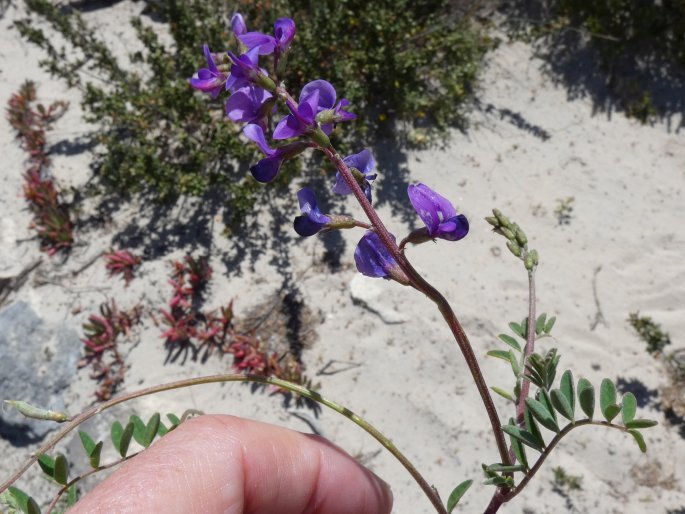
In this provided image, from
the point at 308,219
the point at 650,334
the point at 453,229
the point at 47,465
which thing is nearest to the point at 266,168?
the point at 308,219

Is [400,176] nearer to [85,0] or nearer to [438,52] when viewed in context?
[438,52]

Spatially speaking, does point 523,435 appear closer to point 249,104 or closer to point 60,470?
point 249,104

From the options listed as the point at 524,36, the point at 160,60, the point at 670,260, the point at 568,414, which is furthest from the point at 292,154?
the point at 524,36

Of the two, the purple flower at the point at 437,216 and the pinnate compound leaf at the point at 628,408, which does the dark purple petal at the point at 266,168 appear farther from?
the pinnate compound leaf at the point at 628,408

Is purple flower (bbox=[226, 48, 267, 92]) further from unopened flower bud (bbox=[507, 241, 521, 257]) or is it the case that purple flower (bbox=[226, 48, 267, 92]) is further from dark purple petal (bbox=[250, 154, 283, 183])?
unopened flower bud (bbox=[507, 241, 521, 257])

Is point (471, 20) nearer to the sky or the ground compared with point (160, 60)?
nearer to the sky

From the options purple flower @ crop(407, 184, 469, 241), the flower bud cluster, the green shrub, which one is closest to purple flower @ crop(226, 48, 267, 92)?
purple flower @ crop(407, 184, 469, 241)

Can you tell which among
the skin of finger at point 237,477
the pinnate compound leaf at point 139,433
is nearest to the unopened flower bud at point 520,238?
the skin of finger at point 237,477
